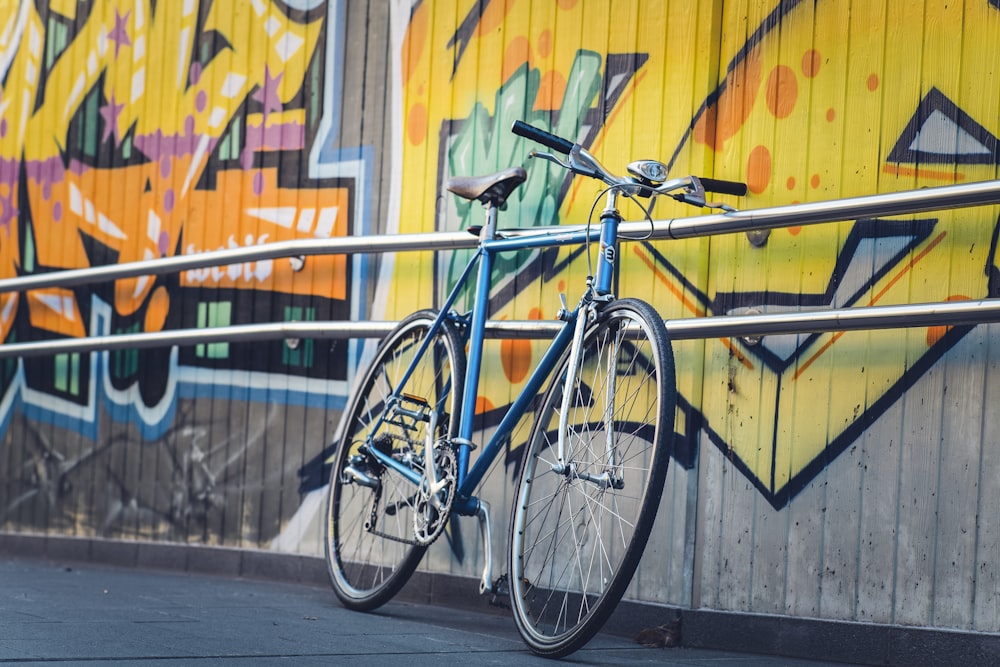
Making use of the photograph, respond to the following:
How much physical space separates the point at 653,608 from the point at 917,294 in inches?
45.1

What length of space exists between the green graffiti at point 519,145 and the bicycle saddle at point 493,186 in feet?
1.58

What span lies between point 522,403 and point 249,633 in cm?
93

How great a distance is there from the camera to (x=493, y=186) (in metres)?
3.61

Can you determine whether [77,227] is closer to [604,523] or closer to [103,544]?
[103,544]

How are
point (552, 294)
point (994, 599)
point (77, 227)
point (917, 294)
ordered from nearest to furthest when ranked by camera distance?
point (994, 599) < point (917, 294) < point (552, 294) < point (77, 227)

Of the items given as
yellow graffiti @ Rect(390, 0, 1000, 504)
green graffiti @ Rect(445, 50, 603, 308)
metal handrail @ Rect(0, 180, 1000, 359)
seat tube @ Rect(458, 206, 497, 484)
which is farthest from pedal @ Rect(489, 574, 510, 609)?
green graffiti @ Rect(445, 50, 603, 308)

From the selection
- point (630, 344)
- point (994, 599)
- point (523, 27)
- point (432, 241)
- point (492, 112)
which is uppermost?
point (523, 27)

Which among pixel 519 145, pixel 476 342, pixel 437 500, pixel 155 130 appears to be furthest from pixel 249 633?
pixel 155 130

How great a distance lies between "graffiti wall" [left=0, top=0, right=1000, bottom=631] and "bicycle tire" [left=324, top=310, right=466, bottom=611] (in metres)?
0.25

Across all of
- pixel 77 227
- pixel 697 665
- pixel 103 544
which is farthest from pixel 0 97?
pixel 697 665

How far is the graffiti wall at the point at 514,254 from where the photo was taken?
320 cm

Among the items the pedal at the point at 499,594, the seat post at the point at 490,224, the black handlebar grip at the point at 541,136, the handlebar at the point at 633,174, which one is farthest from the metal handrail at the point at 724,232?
the pedal at the point at 499,594

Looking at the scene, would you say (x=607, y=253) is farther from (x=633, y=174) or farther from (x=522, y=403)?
(x=522, y=403)

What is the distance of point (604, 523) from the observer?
369 centimetres
